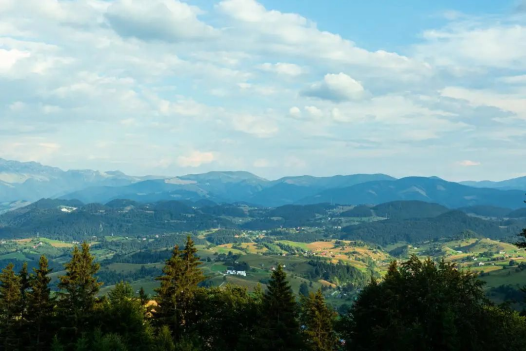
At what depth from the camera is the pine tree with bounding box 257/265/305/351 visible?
54.4 m

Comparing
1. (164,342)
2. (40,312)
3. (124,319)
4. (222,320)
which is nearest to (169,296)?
(124,319)

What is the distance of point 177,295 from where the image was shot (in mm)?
66312

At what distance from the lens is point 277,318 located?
56031mm

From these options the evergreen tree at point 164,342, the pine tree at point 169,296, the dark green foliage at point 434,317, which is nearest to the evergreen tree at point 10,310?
the pine tree at point 169,296

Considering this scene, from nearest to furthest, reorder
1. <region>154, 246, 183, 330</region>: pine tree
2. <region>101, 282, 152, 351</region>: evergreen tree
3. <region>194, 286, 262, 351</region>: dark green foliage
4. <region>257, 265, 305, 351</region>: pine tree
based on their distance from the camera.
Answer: <region>257, 265, 305, 351</region>: pine tree, <region>154, 246, 183, 330</region>: pine tree, <region>101, 282, 152, 351</region>: evergreen tree, <region>194, 286, 262, 351</region>: dark green foliage

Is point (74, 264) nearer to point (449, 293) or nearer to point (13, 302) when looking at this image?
point (13, 302)

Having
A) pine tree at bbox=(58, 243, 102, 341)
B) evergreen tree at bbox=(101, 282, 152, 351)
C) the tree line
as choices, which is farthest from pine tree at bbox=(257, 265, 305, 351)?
pine tree at bbox=(58, 243, 102, 341)

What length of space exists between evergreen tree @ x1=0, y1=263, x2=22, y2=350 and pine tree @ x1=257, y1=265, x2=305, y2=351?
35.6 metres

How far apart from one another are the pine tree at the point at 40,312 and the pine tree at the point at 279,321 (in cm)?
3218

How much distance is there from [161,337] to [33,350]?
20.4 meters

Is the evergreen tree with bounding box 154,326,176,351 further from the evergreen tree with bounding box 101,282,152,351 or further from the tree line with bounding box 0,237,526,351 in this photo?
the evergreen tree with bounding box 101,282,152,351

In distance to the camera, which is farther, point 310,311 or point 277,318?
point 310,311

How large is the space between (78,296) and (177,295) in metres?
13.8

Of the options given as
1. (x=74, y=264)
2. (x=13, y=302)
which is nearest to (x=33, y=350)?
(x=13, y=302)
